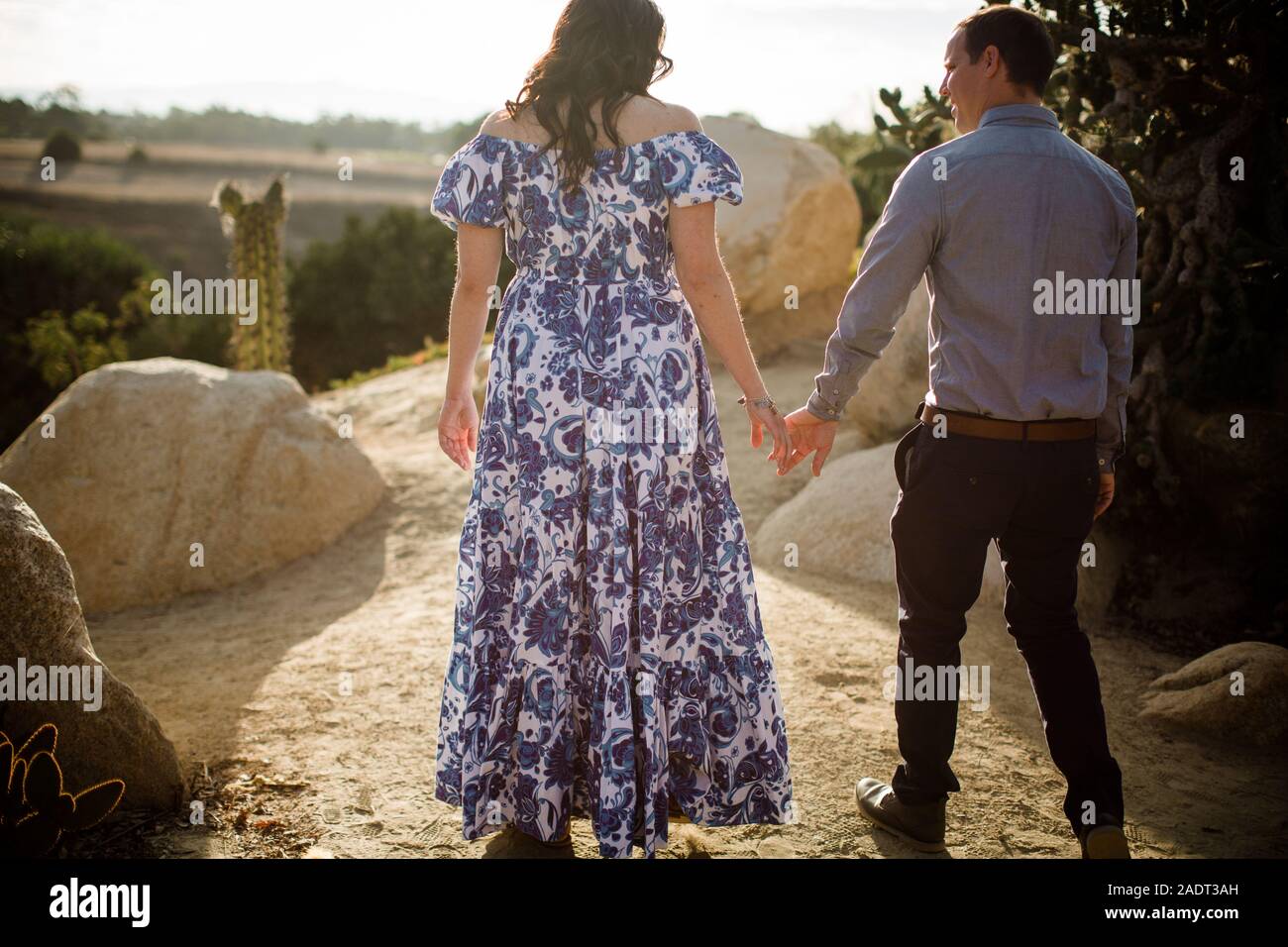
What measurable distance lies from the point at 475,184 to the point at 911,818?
2.13 metres

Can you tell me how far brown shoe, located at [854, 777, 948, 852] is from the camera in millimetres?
2848

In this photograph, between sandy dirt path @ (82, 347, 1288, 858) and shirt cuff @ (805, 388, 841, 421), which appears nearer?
shirt cuff @ (805, 388, 841, 421)

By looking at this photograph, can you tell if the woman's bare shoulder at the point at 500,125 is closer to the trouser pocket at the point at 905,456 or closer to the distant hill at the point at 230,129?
the trouser pocket at the point at 905,456

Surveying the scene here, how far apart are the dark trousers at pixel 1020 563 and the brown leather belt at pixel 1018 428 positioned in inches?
0.7

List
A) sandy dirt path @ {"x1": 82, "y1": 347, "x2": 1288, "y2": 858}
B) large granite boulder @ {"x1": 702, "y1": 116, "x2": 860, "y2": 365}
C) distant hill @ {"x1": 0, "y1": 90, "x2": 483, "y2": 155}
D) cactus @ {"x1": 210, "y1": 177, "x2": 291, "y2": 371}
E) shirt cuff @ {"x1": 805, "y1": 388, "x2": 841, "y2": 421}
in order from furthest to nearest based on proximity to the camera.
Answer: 1. distant hill @ {"x1": 0, "y1": 90, "x2": 483, "y2": 155}
2. large granite boulder @ {"x1": 702, "y1": 116, "x2": 860, "y2": 365}
3. cactus @ {"x1": 210, "y1": 177, "x2": 291, "y2": 371}
4. sandy dirt path @ {"x1": 82, "y1": 347, "x2": 1288, "y2": 858}
5. shirt cuff @ {"x1": 805, "y1": 388, "x2": 841, "y2": 421}

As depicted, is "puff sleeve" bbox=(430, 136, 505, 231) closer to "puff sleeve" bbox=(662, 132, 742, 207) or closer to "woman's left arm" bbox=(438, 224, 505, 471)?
"woman's left arm" bbox=(438, 224, 505, 471)

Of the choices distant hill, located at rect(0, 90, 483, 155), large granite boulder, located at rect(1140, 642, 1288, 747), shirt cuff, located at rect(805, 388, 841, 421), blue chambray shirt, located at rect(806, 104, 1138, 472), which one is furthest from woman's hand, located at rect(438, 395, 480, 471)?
distant hill, located at rect(0, 90, 483, 155)

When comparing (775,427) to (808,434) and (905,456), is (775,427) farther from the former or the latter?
(905,456)

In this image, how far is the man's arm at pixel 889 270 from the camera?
2.49 meters

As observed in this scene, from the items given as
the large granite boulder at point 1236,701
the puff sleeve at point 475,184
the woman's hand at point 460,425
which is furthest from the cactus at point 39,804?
the large granite boulder at point 1236,701

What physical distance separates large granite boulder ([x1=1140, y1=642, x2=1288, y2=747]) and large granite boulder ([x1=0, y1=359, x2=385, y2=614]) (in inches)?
184

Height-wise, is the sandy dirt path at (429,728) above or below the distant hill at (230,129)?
below
